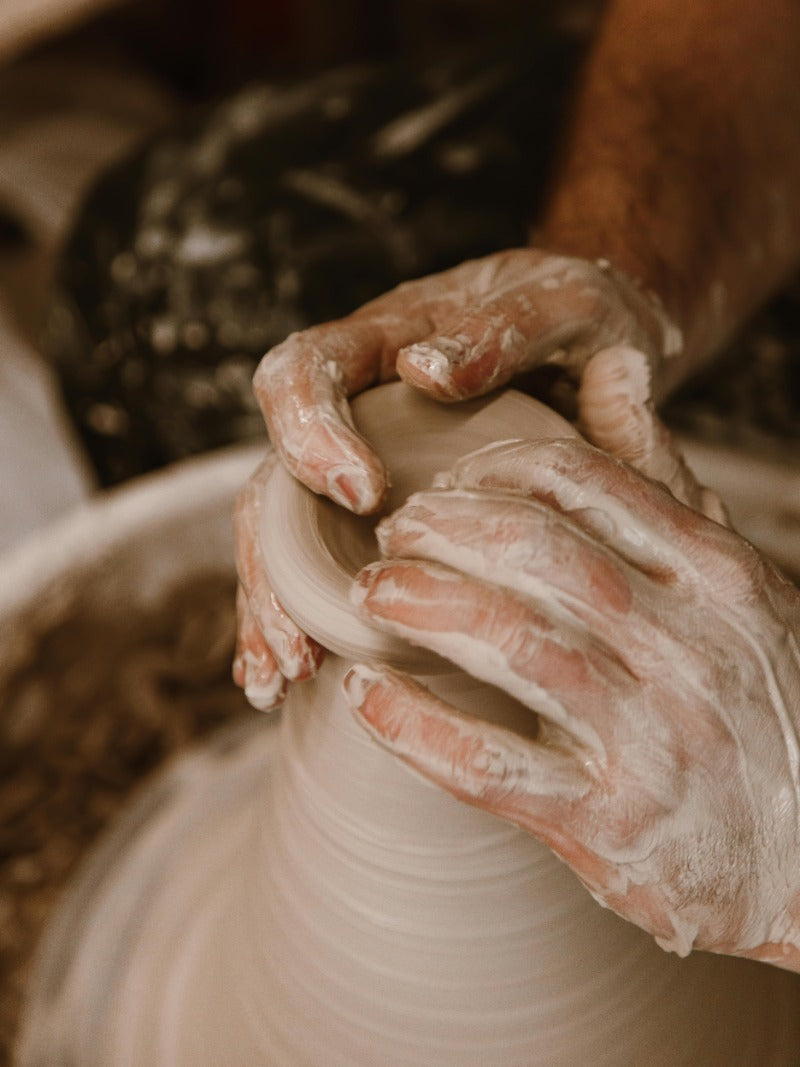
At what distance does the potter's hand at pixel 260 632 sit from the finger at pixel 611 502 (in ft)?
0.57

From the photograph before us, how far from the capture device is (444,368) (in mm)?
725

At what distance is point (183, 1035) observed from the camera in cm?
92

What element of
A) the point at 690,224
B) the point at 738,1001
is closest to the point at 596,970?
the point at 738,1001

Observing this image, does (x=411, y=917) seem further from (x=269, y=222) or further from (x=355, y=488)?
(x=269, y=222)

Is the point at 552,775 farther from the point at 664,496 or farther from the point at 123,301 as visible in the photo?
the point at 123,301

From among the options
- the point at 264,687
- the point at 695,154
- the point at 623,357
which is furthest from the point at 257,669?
the point at 695,154

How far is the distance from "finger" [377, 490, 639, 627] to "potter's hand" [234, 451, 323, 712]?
0.44ft

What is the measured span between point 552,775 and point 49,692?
83cm

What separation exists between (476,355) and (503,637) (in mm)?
241

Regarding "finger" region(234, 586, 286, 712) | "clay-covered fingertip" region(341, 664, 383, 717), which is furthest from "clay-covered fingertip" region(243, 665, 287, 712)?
"clay-covered fingertip" region(341, 664, 383, 717)

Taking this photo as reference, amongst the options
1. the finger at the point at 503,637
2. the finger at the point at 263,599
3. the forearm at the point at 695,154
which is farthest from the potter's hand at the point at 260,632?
the forearm at the point at 695,154

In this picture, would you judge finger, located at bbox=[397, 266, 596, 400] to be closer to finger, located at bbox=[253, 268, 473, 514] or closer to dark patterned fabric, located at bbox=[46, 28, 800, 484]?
finger, located at bbox=[253, 268, 473, 514]

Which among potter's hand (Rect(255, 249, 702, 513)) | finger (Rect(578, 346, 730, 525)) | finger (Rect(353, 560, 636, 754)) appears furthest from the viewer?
finger (Rect(578, 346, 730, 525))

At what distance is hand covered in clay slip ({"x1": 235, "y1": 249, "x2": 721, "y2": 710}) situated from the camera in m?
0.72
